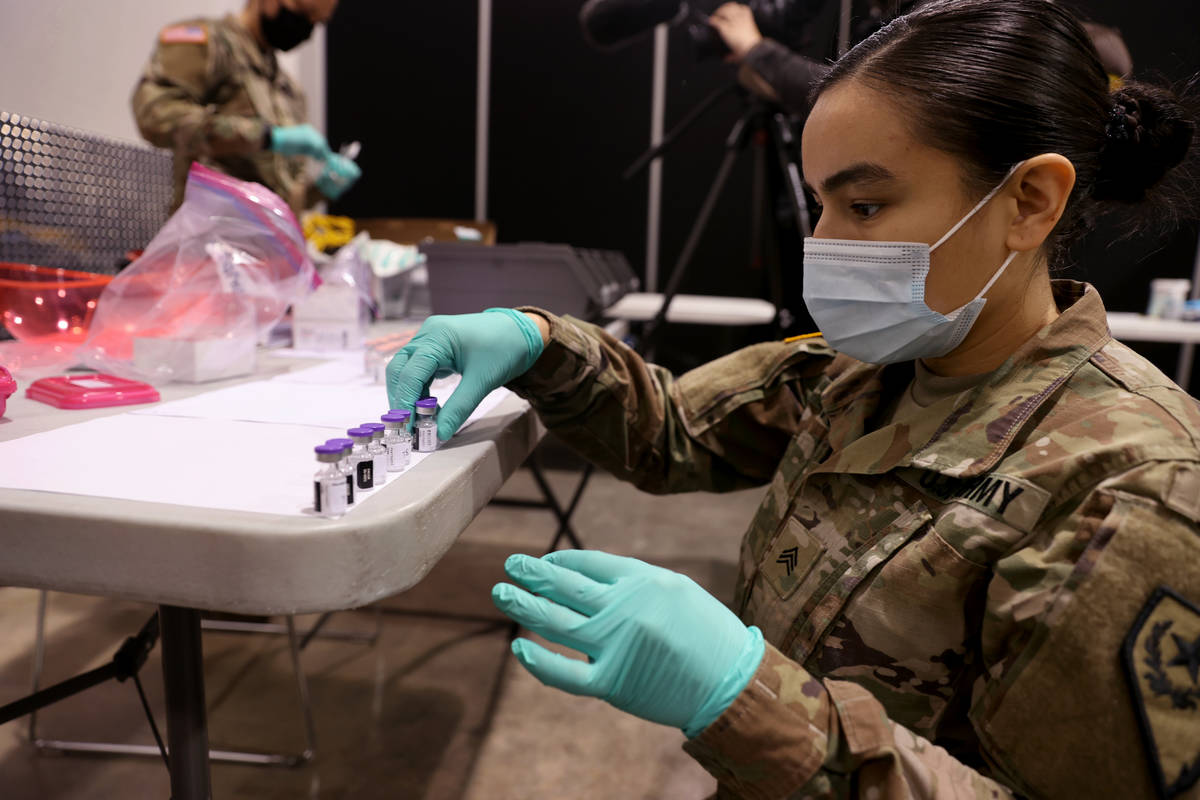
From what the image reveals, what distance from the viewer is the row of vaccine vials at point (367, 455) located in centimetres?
52

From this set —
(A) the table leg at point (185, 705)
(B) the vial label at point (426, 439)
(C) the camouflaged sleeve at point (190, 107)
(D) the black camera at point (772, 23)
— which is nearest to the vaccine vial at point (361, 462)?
(B) the vial label at point (426, 439)

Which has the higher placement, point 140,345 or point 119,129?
point 119,129

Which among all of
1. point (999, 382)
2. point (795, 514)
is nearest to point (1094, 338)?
point (999, 382)

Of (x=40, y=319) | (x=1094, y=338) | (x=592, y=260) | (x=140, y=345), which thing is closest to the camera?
(x=1094, y=338)

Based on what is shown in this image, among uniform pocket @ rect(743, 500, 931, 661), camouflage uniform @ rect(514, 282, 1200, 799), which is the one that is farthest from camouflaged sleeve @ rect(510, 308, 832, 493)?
uniform pocket @ rect(743, 500, 931, 661)

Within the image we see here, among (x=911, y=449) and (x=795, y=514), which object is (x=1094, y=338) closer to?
(x=911, y=449)

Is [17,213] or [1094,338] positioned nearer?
[1094,338]

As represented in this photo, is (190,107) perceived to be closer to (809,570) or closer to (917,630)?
(809,570)

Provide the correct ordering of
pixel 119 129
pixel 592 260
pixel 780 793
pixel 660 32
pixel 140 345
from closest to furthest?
pixel 780 793 < pixel 140 345 < pixel 592 260 < pixel 119 129 < pixel 660 32

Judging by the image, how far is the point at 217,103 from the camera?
84.6 inches

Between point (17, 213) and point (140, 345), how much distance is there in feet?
2.14

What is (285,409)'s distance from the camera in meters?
0.87

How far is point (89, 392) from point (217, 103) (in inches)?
64.0

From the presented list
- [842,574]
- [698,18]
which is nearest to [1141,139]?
[842,574]
